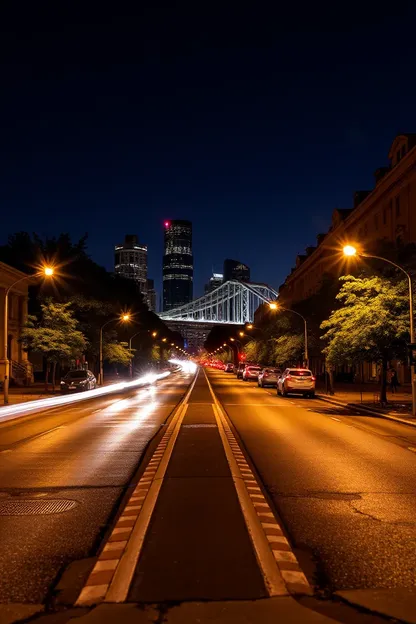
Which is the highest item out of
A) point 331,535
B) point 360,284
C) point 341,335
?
point 360,284

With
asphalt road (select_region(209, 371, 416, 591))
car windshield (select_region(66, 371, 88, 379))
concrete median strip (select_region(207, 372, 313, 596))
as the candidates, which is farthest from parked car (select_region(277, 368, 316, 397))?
concrete median strip (select_region(207, 372, 313, 596))

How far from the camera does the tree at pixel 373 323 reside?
2684cm

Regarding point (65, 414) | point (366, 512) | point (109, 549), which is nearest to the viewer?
point (109, 549)

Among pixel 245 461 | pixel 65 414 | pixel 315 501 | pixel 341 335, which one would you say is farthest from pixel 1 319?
pixel 315 501

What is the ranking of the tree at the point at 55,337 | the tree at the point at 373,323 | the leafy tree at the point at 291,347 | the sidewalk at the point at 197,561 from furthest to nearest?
1. the leafy tree at the point at 291,347
2. the tree at the point at 55,337
3. the tree at the point at 373,323
4. the sidewalk at the point at 197,561

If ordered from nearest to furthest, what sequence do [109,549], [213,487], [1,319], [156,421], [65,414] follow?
[109,549] → [213,487] → [156,421] → [65,414] → [1,319]

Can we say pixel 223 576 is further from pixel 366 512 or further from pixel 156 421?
pixel 156 421

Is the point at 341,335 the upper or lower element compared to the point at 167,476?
upper

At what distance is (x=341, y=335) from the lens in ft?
93.9

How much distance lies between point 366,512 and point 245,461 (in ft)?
15.1

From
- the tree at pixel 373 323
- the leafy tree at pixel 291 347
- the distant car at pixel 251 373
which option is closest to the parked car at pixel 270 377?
the leafy tree at pixel 291 347

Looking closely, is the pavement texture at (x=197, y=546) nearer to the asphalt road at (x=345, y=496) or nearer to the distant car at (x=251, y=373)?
the asphalt road at (x=345, y=496)

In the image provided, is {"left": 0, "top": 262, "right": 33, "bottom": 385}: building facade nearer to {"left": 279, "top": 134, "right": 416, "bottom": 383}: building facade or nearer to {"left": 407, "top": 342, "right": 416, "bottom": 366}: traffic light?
{"left": 279, "top": 134, "right": 416, "bottom": 383}: building facade

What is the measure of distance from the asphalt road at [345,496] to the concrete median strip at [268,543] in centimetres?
16
